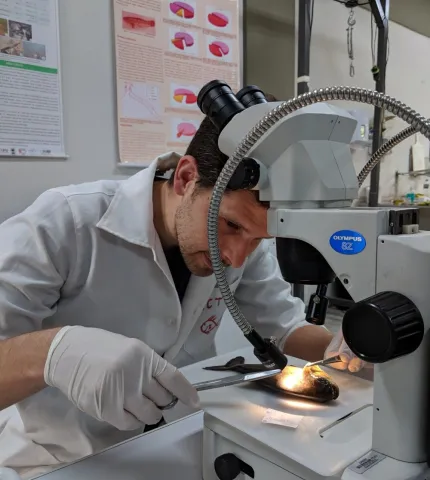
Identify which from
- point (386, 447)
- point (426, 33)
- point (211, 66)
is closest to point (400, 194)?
point (426, 33)

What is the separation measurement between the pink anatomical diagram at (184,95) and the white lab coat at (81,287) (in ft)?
2.57

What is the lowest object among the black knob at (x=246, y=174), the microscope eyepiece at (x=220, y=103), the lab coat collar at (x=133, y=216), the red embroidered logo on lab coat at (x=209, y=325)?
the red embroidered logo on lab coat at (x=209, y=325)

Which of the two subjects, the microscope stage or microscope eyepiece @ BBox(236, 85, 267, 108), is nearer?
the microscope stage

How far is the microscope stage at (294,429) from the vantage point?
57cm

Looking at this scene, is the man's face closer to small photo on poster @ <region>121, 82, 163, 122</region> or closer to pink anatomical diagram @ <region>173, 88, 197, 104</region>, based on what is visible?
small photo on poster @ <region>121, 82, 163, 122</region>

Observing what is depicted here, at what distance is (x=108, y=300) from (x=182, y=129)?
1.03m

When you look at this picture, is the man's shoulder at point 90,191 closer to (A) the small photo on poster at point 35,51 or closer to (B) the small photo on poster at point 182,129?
(A) the small photo on poster at point 35,51

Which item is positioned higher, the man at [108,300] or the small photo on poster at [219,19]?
the small photo on poster at [219,19]

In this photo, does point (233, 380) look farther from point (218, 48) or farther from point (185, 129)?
point (218, 48)

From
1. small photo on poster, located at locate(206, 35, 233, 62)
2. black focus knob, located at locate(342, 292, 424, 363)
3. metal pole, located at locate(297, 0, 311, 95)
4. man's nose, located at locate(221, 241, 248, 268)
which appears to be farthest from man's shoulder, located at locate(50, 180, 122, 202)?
metal pole, located at locate(297, 0, 311, 95)

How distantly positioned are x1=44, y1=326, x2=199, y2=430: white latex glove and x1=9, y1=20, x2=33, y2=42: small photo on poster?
1.07 meters

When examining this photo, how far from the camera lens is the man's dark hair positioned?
2.92 feet

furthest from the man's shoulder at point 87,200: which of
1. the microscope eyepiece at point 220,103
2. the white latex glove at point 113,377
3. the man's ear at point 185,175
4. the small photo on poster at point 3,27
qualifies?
the small photo on poster at point 3,27

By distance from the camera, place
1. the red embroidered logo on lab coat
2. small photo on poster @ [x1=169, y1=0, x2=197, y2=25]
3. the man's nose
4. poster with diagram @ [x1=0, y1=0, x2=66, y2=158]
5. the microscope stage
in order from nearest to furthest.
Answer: the microscope stage < the man's nose < the red embroidered logo on lab coat < poster with diagram @ [x1=0, y1=0, x2=66, y2=158] < small photo on poster @ [x1=169, y1=0, x2=197, y2=25]
